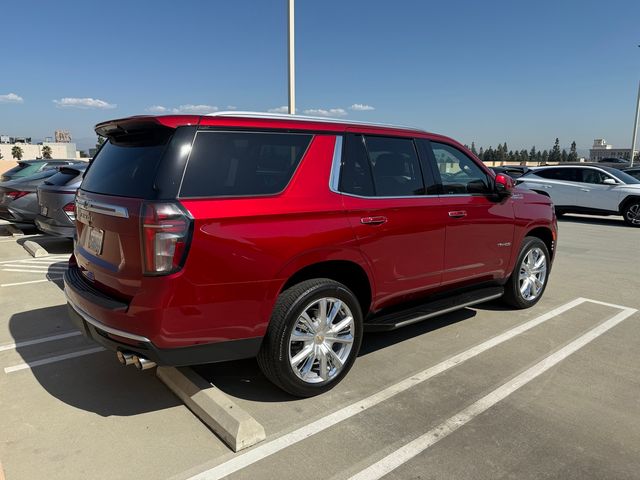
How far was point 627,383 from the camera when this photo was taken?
3594mm

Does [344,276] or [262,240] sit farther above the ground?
[262,240]

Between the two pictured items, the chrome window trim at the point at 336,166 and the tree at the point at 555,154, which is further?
the tree at the point at 555,154

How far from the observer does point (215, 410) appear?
2.93 m

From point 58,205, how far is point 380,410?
677 cm

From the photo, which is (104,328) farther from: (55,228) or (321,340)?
(55,228)

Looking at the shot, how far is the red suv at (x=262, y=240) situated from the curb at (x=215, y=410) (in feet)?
1.09

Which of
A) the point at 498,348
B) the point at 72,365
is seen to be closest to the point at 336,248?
the point at 498,348

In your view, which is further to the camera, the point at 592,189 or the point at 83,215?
the point at 592,189

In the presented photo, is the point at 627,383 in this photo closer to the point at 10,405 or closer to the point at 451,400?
the point at 451,400

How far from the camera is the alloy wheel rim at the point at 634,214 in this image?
1319cm

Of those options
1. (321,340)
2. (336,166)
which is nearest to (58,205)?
(336,166)

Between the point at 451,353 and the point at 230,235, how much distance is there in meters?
2.40

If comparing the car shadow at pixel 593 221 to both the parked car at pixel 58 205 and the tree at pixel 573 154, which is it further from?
the tree at pixel 573 154

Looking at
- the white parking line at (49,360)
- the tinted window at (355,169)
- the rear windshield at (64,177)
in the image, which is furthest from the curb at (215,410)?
the rear windshield at (64,177)
